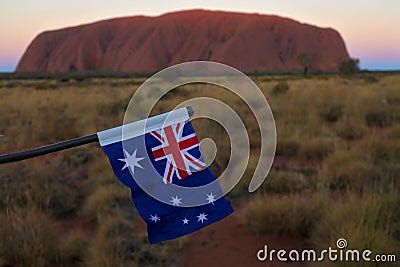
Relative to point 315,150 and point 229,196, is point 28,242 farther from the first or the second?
point 315,150

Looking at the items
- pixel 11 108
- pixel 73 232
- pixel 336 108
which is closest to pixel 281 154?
pixel 73 232

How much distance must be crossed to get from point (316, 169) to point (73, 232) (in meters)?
3.97

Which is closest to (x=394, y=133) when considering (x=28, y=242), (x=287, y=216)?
(x=287, y=216)

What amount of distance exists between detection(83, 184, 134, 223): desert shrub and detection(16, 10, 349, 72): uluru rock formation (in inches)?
3203

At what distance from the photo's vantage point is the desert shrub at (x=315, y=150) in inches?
347

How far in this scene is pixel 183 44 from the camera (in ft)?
317

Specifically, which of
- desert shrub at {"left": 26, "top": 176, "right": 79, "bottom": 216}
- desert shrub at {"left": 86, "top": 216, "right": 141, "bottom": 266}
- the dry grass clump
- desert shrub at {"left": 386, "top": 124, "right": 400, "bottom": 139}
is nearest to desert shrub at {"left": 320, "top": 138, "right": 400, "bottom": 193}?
the dry grass clump

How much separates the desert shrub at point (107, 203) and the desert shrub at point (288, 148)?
11.6 feet

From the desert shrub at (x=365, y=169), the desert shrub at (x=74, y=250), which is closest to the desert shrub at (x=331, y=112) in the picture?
the desert shrub at (x=365, y=169)

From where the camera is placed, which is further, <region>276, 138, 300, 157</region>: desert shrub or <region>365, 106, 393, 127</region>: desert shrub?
<region>365, 106, 393, 127</region>: desert shrub

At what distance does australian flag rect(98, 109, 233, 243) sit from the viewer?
251cm

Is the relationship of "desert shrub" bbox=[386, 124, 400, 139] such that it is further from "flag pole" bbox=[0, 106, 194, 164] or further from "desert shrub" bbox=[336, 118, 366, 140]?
A: "flag pole" bbox=[0, 106, 194, 164]

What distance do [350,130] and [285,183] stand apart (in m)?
4.58

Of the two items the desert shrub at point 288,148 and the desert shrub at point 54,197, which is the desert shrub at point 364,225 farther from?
the desert shrub at point 288,148
